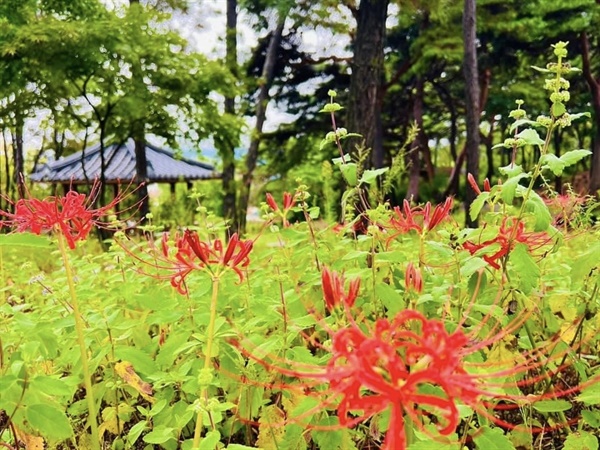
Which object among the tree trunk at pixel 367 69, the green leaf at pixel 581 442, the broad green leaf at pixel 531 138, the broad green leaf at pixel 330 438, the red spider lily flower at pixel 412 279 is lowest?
Result: the green leaf at pixel 581 442

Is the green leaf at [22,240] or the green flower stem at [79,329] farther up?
the green leaf at [22,240]

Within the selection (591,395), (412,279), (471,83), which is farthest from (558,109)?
(471,83)

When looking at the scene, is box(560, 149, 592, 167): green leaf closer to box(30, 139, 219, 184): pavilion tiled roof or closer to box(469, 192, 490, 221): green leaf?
box(469, 192, 490, 221): green leaf

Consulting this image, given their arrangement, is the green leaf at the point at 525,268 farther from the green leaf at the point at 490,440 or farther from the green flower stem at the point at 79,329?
the green flower stem at the point at 79,329

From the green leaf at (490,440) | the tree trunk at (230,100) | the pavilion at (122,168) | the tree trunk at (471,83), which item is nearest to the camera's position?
the green leaf at (490,440)

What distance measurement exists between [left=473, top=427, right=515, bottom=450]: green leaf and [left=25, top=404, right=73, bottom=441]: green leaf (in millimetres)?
763

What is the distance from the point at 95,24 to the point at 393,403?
9.09m

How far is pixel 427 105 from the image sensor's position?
78.8ft

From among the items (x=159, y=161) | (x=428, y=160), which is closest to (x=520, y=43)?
(x=428, y=160)

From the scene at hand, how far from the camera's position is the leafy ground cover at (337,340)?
35.0 inches

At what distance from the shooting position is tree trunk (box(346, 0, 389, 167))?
31.9 feet

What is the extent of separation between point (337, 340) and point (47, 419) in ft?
2.37

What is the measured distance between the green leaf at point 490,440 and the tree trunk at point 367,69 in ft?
28.0

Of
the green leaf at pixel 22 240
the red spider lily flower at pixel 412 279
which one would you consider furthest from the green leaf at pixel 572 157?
the green leaf at pixel 22 240
